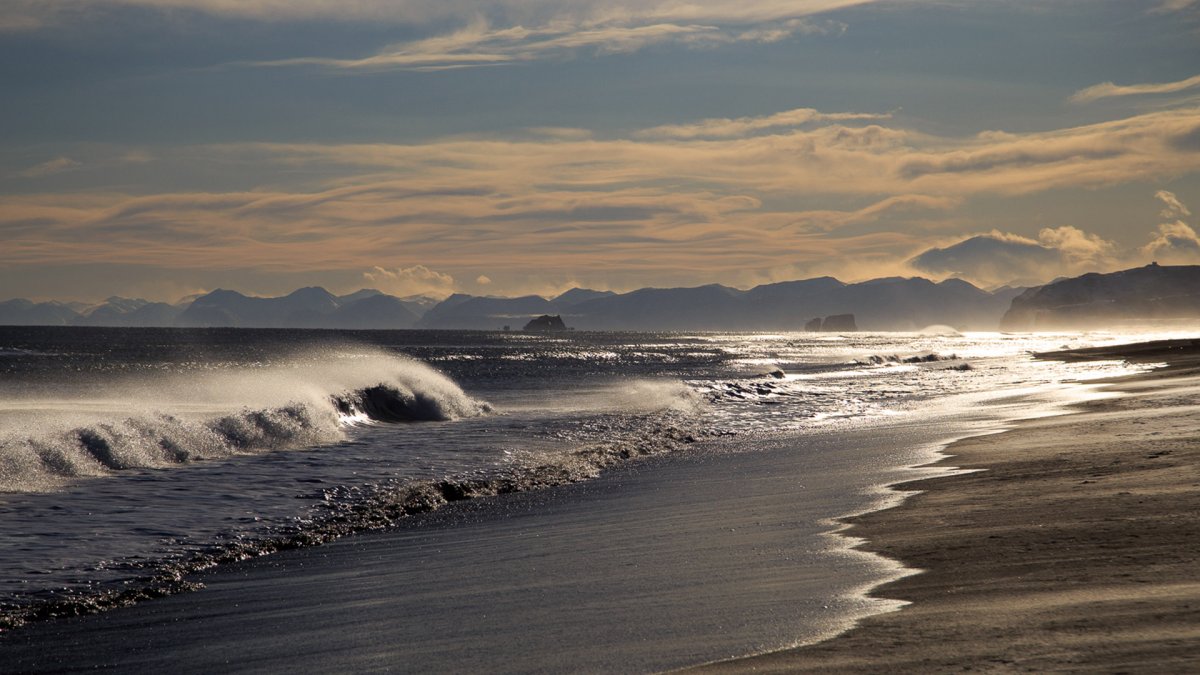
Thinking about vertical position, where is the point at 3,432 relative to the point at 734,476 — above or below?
above

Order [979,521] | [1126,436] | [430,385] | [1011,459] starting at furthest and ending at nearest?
[430,385] → [1126,436] → [1011,459] → [979,521]

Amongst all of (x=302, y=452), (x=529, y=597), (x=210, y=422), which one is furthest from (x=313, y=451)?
(x=529, y=597)

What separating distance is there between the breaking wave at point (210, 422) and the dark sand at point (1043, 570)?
14.5m

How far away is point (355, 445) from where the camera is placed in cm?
2516

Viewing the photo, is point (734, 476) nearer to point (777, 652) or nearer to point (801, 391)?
point (777, 652)

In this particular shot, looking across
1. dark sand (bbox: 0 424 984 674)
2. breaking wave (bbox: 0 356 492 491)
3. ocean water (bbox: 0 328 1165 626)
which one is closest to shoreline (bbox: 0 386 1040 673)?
dark sand (bbox: 0 424 984 674)

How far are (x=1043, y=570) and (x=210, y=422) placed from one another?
21234 mm

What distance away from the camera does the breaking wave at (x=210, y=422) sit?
63.0 feet

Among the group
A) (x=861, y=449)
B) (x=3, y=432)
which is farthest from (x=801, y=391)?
(x=3, y=432)

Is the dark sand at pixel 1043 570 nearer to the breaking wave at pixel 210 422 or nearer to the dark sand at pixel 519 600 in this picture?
the dark sand at pixel 519 600

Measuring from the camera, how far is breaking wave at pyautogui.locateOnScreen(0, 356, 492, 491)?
19.2 m

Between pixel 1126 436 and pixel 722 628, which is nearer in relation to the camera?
pixel 722 628

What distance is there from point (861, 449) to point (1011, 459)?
15.4 ft

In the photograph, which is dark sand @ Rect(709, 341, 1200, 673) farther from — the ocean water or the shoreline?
the ocean water
